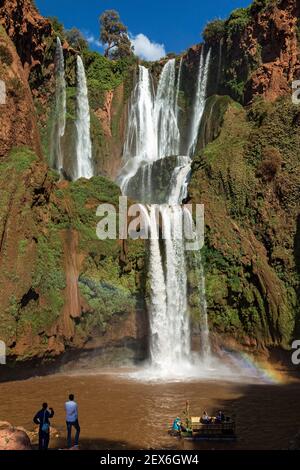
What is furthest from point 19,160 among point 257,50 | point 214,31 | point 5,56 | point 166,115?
point 214,31

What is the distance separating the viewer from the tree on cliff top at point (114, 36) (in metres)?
66.9

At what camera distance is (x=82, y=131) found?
45.3m

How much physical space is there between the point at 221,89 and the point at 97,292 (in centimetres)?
2866

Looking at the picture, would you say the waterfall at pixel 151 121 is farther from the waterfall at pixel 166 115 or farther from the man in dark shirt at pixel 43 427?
the man in dark shirt at pixel 43 427

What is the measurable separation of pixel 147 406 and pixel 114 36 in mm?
61886

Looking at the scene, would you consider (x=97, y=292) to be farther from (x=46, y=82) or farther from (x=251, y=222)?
(x=46, y=82)

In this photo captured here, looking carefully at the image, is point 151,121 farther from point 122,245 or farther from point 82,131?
point 122,245

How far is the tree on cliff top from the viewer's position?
220 feet

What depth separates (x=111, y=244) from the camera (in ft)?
88.9

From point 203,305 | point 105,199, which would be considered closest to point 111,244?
point 105,199

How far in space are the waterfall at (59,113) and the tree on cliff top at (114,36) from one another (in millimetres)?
24836

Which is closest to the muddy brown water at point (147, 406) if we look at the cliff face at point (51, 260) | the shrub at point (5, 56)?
the cliff face at point (51, 260)

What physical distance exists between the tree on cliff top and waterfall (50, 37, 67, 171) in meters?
24.8

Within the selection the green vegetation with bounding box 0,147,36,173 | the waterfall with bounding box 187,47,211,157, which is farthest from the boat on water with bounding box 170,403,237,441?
the waterfall with bounding box 187,47,211,157
